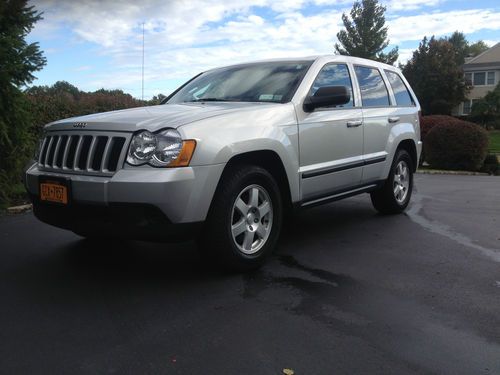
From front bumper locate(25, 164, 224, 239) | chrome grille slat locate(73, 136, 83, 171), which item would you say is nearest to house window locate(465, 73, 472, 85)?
front bumper locate(25, 164, 224, 239)

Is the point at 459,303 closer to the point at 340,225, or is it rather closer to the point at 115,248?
the point at 340,225

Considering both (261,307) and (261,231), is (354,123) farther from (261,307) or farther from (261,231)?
(261,307)

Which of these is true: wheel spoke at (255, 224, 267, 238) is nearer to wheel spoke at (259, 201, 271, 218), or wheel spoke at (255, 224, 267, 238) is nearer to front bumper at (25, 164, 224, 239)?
wheel spoke at (259, 201, 271, 218)

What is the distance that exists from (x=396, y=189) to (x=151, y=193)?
3899 millimetres

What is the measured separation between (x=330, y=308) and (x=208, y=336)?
88 centimetres

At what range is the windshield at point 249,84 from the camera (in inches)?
183

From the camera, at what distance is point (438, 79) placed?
4316 centimetres

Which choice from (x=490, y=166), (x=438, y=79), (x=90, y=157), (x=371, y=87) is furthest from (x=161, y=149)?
(x=438, y=79)

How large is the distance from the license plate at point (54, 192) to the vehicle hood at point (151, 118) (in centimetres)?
46

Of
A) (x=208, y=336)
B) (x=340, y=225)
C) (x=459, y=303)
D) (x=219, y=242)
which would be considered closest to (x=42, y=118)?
(x=340, y=225)

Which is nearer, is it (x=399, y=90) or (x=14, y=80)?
(x=399, y=90)

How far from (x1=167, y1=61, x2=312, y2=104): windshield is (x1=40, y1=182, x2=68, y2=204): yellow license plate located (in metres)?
1.76

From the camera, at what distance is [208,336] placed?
9.72 ft

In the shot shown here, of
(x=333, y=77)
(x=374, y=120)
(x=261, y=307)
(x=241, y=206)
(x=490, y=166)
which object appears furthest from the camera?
(x=490, y=166)
